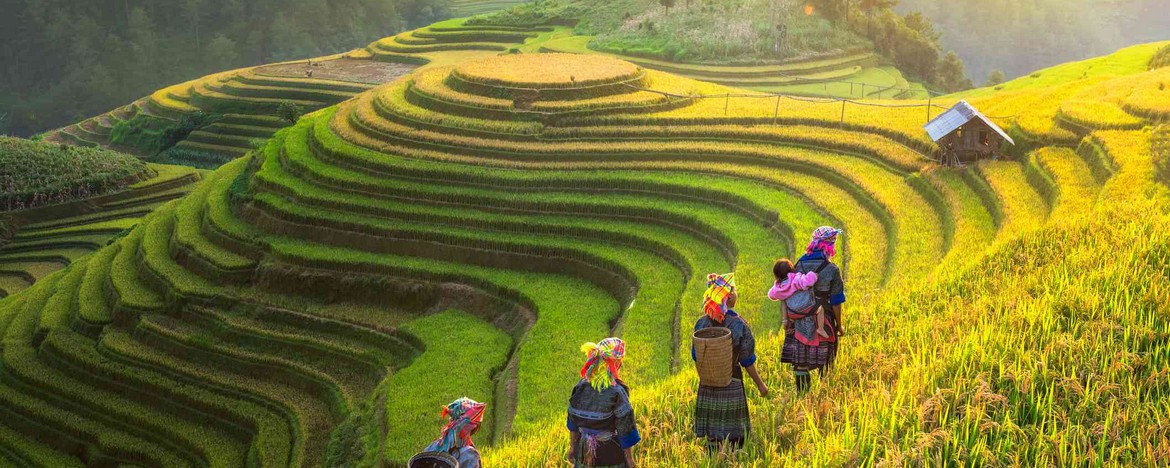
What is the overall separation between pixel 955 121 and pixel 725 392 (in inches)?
422

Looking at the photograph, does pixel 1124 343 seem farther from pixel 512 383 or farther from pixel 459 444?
pixel 512 383

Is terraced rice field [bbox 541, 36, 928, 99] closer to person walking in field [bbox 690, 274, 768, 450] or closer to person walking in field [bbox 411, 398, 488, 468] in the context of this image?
person walking in field [bbox 690, 274, 768, 450]

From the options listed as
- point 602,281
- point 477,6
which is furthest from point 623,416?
point 477,6

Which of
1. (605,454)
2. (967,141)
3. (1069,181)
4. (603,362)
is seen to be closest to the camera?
(603,362)

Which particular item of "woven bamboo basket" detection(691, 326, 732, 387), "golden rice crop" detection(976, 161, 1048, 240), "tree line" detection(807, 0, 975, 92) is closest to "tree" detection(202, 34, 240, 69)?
"tree line" detection(807, 0, 975, 92)

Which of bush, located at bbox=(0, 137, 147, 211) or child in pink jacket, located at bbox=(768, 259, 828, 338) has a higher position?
child in pink jacket, located at bbox=(768, 259, 828, 338)

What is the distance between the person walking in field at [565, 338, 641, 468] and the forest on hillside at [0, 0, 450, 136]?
68681 millimetres

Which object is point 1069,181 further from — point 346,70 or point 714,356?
point 346,70

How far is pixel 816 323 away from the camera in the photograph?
6664 millimetres

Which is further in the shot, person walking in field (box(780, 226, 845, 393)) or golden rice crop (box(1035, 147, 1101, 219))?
golden rice crop (box(1035, 147, 1101, 219))

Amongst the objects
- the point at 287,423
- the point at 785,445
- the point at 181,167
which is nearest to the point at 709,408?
the point at 785,445

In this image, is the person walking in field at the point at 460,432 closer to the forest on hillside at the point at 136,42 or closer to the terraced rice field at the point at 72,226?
the terraced rice field at the point at 72,226

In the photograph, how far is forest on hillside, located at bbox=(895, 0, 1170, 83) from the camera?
7081 centimetres

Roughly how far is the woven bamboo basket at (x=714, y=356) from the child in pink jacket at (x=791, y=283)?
0.93m
